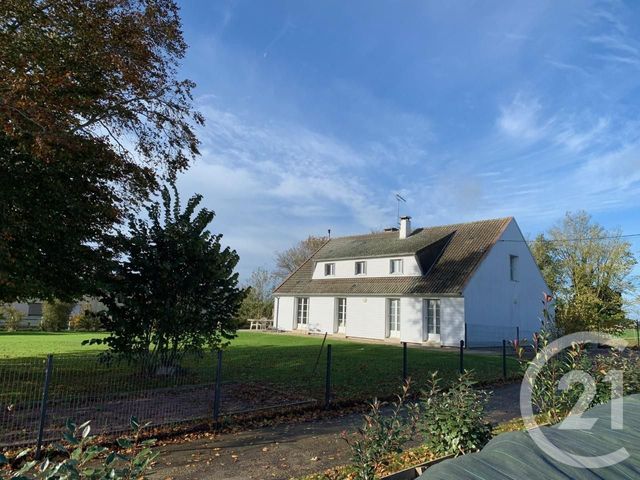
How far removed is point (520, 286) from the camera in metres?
27.1

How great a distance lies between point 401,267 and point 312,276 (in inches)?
306

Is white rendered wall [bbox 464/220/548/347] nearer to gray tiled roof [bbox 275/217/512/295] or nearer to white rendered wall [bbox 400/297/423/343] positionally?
gray tiled roof [bbox 275/217/512/295]

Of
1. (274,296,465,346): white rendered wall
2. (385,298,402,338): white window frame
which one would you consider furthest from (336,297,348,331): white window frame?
(385,298,402,338): white window frame

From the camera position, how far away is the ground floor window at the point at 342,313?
28.6m

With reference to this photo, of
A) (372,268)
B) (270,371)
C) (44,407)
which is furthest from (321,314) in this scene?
(44,407)

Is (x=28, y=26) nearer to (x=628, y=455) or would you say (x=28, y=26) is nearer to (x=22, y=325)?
(x=628, y=455)

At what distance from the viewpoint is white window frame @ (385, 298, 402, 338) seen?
84.2 ft

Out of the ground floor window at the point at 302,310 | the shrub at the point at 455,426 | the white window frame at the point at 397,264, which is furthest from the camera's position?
the ground floor window at the point at 302,310

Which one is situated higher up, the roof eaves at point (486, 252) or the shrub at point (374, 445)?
the roof eaves at point (486, 252)

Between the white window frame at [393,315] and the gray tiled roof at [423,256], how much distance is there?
2.66ft

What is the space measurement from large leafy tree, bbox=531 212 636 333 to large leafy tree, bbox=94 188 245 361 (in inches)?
802

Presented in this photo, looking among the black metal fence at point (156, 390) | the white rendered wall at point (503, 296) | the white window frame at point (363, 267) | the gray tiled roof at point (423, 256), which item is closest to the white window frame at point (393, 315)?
the gray tiled roof at point (423, 256)

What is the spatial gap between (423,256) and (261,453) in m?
21.6

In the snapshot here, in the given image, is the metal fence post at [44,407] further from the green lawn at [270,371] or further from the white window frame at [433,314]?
the white window frame at [433,314]
